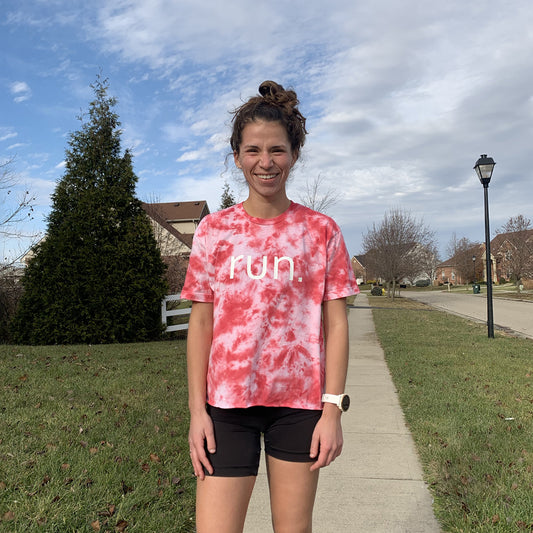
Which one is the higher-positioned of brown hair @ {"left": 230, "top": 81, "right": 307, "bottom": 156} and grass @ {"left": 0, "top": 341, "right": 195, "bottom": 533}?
brown hair @ {"left": 230, "top": 81, "right": 307, "bottom": 156}

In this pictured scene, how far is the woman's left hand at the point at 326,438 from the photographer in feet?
5.59

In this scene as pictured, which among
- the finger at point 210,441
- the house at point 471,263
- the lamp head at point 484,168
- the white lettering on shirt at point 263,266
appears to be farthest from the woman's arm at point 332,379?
the house at point 471,263

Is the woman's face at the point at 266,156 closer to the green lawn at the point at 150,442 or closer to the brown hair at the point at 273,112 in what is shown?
the brown hair at the point at 273,112

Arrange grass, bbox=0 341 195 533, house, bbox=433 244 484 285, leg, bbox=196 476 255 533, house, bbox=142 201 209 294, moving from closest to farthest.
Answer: leg, bbox=196 476 255 533 → grass, bbox=0 341 195 533 → house, bbox=142 201 209 294 → house, bbox=433 244 484 285

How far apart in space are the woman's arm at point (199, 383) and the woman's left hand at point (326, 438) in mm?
344

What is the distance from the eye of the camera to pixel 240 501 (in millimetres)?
1719

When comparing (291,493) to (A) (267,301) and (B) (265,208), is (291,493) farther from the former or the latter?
(B) (265,208)

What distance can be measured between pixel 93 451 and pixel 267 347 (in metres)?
3.19

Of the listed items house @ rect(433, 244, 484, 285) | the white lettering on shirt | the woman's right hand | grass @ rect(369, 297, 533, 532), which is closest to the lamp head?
grass @ rect(369, 297, 533, 532)

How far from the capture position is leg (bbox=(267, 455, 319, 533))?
1.75 metres

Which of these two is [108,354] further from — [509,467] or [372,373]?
[509,467]

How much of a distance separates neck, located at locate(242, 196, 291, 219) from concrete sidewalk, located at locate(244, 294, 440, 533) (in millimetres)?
2296

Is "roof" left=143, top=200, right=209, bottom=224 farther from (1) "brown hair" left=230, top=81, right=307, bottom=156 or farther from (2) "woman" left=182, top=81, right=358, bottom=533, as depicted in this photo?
(2) "woman" left=182, top=81, right=358, bottom=533

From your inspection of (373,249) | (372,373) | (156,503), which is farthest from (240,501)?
(373,249)
